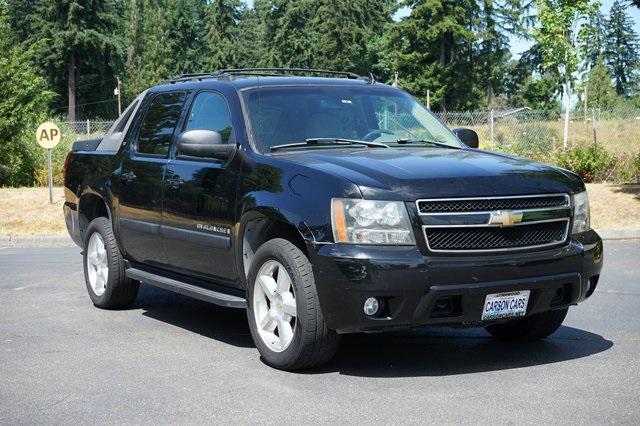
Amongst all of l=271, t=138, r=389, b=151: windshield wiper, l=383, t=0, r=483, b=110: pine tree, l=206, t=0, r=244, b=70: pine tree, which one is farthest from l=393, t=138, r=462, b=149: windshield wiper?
l=206, t=0, r=244, b=70: pine tree

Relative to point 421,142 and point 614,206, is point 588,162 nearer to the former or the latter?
point 614,206

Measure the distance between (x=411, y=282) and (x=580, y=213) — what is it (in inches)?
59.7

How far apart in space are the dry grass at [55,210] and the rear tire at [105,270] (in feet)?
29.6

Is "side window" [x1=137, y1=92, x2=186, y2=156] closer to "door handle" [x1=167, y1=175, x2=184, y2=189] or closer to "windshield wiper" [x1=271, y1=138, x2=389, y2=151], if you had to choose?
"door handle" [x1=167, y1=175, x2=184, y2=189]

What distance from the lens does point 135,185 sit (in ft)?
26.8

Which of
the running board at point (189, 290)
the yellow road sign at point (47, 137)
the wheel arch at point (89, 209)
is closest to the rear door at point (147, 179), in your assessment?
the running board at point (189, 290)

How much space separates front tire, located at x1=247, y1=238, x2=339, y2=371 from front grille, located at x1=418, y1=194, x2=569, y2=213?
0.83 meters

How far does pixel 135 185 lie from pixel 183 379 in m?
2.46

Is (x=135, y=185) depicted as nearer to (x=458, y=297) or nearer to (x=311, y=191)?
(x=311, y=191)

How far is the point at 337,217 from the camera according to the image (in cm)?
586

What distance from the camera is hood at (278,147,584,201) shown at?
5.89 m

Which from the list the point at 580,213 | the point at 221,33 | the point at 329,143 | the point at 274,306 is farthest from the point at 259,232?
the point at 221,33

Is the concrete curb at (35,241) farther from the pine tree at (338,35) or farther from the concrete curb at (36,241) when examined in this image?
the pine tree at (338,35)

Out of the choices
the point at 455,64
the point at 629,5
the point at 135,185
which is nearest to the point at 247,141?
the point at 135,185
